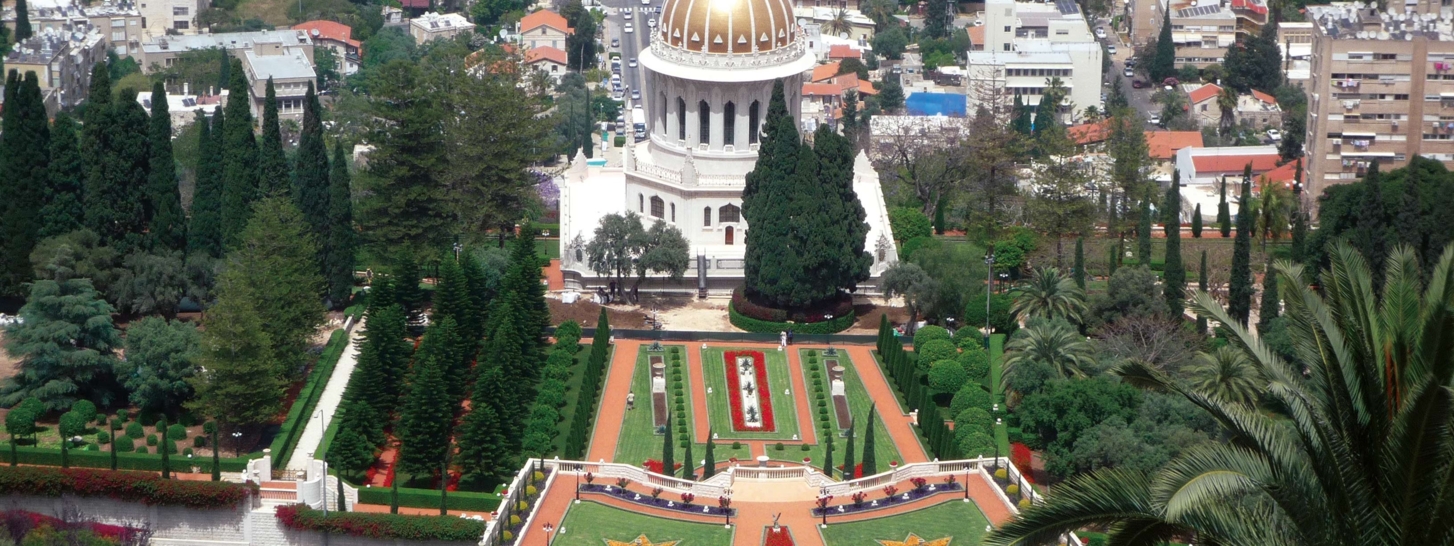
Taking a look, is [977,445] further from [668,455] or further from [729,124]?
[729,124]

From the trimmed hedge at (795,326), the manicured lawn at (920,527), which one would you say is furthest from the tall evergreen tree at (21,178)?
the manicured lawn at (920,527)

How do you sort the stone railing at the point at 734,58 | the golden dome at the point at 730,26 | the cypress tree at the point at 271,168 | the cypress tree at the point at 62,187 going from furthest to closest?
the stone railing at the point at 734,58 < the golden dome at the point at 730,26 < the cypress tree at the point at 271,168 < the cypress tree at the point at 62,187

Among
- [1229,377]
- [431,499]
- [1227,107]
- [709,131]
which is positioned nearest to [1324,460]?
[1229,377]

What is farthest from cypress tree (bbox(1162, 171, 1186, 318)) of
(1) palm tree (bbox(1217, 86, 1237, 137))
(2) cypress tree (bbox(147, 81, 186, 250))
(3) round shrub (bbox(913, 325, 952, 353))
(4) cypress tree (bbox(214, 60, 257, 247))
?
(1) palm tree (bbox(1217, 86, 1237, 137))

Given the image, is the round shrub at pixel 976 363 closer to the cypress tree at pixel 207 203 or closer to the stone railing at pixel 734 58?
the stone railing at pixel 734 58

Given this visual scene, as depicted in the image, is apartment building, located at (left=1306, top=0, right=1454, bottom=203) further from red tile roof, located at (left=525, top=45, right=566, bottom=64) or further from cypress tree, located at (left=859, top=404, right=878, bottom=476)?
red tile roof, located at (left=525, top=45, right=566, bottom=64)

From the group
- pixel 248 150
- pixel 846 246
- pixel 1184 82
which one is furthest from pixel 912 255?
pixel 1184 82
